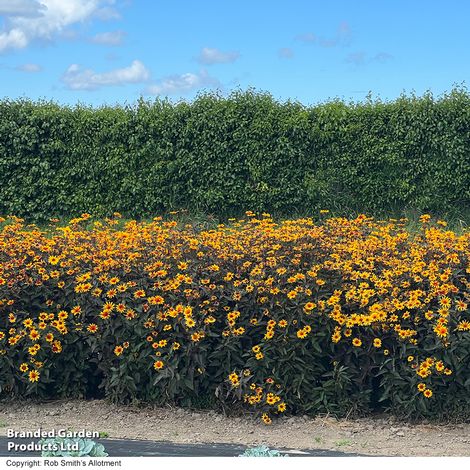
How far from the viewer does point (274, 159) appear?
12516mm

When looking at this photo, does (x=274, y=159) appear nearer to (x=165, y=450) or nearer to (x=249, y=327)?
(x=249, y=327)

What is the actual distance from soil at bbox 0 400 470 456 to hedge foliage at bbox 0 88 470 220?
7.92 metres

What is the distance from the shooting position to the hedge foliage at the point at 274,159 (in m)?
12.5

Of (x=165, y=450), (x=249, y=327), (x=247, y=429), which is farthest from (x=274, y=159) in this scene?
(x=165, y=450)

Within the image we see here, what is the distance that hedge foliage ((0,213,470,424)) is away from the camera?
4500mm

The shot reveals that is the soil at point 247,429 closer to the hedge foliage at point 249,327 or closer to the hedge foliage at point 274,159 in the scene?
the hedge foliage at point 249,327

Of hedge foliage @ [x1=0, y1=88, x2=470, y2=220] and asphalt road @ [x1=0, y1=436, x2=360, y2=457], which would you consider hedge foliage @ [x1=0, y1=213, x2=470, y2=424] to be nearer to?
asphalt road @ [x1=0, y1=436, x2=360, y2=457]

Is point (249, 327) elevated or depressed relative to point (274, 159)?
depressed

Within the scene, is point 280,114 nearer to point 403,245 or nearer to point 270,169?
point 270,169

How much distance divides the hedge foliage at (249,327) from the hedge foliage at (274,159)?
747 centimetres

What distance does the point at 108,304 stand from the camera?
4660mm

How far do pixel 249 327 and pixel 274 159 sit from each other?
321 inches

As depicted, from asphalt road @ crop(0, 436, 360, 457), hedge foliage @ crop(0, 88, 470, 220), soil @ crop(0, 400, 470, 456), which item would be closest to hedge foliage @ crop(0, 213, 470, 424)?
soil @ crop(0, 400, 470, 456)
